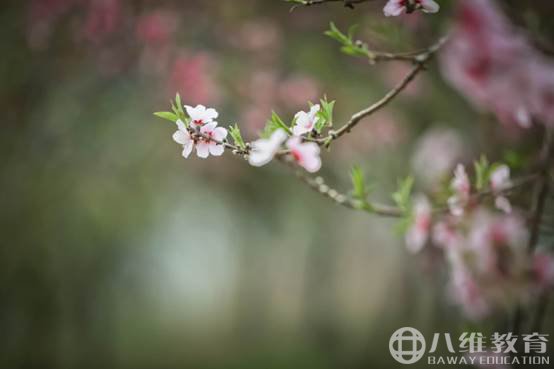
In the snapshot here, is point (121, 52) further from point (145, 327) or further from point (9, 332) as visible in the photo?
point (145, 327)

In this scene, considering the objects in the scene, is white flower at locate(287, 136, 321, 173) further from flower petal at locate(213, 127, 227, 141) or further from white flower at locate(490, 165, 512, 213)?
white flower at locate(490, 165, 512, 213)

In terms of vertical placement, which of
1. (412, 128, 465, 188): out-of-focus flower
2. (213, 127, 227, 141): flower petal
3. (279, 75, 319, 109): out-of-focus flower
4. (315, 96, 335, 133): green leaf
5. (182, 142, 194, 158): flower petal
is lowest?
(182, 142, 194, 158): flower petal

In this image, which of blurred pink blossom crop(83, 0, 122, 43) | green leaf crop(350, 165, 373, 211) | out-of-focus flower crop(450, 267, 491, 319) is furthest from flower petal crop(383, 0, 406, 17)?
blurred pink blossom crop(83, 0, 122, 43)

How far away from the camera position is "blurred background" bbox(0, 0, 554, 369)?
6.54ft

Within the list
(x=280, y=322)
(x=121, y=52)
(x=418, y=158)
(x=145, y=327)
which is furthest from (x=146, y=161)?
(x=280, y=322)

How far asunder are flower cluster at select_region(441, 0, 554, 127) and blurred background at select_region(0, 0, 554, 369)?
14 cm

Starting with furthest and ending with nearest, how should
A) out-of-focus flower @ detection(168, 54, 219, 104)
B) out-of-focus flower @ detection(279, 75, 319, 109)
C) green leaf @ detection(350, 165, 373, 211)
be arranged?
out-of-focus flower @ detection(279, 75, 319, 109)
out-of-focus flower @ detection(168, 54, 219, 104)
green leaf @ detection(350, 165, 373, 211)

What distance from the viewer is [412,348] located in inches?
44.7

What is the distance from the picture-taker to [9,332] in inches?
135

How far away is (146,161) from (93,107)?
1.21 meters

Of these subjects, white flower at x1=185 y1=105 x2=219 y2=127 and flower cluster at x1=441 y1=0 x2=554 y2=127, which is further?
flower cluster at x1=441 y1=0 x2=554 y2=127

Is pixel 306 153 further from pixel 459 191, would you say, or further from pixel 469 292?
pixel 469 292

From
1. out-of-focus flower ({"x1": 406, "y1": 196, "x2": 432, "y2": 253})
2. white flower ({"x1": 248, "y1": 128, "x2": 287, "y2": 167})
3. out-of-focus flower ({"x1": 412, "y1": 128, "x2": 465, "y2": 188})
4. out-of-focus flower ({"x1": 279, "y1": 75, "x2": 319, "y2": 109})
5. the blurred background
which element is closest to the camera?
white flower ({"x1": 248, "y1": 128, "x2": 287, "y2": 167})

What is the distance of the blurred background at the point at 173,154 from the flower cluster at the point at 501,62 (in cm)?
14
